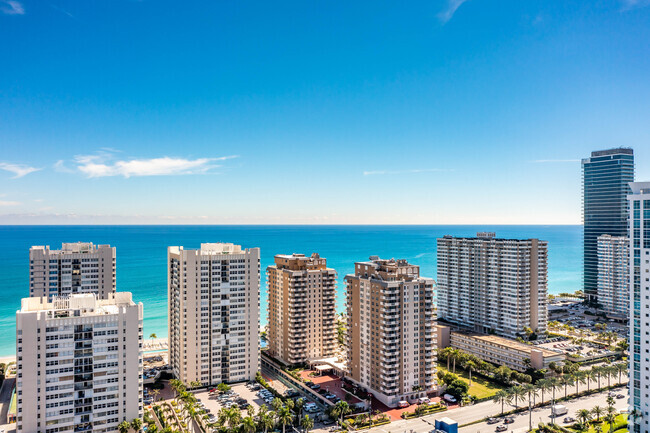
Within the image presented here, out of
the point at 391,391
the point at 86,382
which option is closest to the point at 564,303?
the point at 391,391

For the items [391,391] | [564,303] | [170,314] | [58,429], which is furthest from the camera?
[564,303]

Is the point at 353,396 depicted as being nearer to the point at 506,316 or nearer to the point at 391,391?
the point at 391,391

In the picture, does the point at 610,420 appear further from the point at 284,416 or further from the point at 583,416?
the point at 284,416

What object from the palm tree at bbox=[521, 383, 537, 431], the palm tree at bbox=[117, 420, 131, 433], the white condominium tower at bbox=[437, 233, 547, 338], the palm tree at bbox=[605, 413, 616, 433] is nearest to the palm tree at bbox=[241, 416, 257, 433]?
the palm tree at bbox=[117, 420, 131, 433]

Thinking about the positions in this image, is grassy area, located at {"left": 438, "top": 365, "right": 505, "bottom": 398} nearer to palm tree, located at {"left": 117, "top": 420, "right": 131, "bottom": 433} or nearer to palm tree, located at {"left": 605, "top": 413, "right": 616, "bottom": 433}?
palm tree, located at {"left": 605, "top": 413, "right": 616, "bottom": 433}

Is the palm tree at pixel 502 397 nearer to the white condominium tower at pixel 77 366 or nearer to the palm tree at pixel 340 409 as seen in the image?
the palm tree at pixel 340 409

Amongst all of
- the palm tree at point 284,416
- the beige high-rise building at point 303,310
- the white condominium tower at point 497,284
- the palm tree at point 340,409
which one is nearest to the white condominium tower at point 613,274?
the white condominium tower at point 497,284
